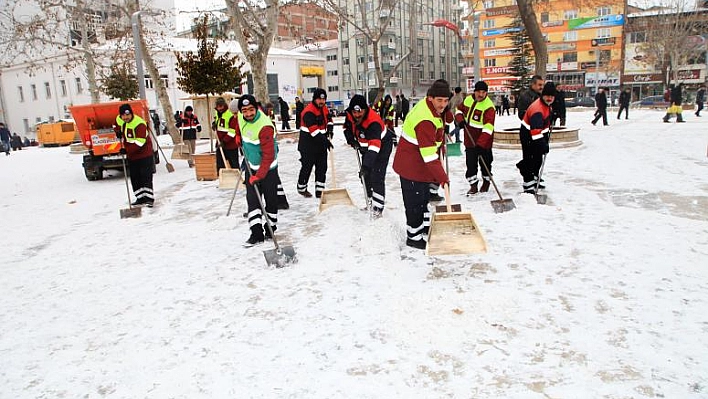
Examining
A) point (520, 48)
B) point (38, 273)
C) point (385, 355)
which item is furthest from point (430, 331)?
point (520, 48)

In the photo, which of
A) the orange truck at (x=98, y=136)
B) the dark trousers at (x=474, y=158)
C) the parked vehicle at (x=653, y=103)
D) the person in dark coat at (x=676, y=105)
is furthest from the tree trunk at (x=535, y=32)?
the parked vehicle at (x=653, y=103)

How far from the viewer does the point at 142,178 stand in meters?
8.20

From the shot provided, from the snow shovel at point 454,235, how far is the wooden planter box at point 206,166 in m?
6.92

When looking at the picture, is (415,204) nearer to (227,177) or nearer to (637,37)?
(227,177)

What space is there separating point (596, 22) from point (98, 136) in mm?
55055

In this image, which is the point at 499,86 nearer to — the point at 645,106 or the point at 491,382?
the point at 645,106

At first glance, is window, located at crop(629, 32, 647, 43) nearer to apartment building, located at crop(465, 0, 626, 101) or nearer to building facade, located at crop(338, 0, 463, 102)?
apartment building, located at crop(465, 0, 626, 101)

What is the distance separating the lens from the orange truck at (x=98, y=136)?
11.5 metres

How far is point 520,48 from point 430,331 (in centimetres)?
4224

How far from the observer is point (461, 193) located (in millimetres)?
7832

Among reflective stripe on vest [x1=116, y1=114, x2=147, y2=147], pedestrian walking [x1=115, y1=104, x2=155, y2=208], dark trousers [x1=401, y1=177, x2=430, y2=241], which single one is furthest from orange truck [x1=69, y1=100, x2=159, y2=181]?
dark trousers [x1=401, y1=177, x2=430, y2=241]

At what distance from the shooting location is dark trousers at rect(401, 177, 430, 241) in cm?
504

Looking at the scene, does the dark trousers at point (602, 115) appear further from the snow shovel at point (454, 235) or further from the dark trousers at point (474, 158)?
the snow shovel at point (454, 235)

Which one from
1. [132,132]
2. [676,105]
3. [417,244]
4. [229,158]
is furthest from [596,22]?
[417,244]
